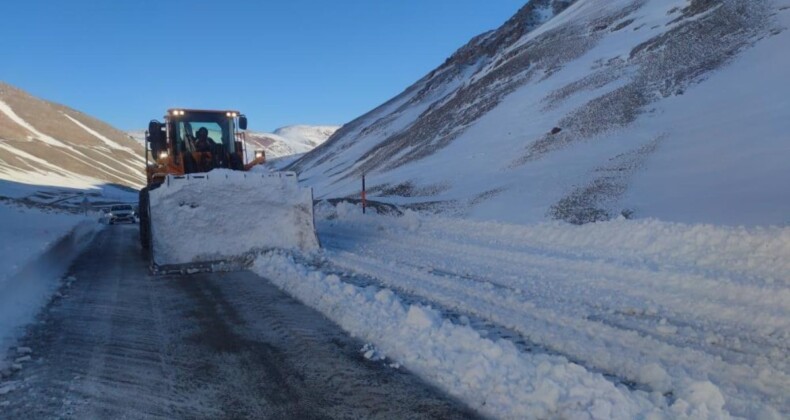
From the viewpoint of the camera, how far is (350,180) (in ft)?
148

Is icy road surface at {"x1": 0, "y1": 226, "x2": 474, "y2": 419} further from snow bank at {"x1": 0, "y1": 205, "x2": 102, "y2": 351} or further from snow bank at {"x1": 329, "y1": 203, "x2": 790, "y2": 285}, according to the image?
snow bank at {"x1": 329, "y1": 203, "x2": 790, "y2": 285}

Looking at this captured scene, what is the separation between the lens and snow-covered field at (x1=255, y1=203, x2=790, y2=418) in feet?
13.5

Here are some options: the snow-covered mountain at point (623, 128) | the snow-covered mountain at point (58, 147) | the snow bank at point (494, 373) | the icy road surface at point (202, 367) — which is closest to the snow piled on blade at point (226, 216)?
the icy road surface at point (202, 367)

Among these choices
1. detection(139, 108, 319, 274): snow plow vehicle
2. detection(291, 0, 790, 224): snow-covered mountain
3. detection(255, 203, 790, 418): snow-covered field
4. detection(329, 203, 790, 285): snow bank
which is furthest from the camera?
detection(291, 0, 790, 224): snow-covered mountain

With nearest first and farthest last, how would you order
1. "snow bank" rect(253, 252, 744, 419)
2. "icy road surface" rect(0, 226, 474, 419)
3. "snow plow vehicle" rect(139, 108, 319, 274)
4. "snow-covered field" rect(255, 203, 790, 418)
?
"snow bank" rect(253, 252, 744, 419)
"snow-covered field" rect(255, 203, 790, 418)
"icy road surface" rect(0, 226, 474, 419)
"snow plow vehicle" rect(139, 108, 319, 274)

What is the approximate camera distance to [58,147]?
11825 centimetres

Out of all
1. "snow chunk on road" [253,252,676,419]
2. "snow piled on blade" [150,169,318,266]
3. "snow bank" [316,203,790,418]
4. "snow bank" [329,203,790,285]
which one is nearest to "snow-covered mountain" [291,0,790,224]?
"snow bank" [329,203,790,285]

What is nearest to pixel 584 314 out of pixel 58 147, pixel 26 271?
pixel 26 271

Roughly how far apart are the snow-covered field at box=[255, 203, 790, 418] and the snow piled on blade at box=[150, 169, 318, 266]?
0.68 m

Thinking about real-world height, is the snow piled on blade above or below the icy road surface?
above

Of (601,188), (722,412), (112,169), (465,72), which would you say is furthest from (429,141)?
(112,169)

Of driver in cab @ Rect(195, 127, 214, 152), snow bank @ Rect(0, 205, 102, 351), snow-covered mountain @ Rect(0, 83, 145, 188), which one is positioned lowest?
snow bank @ Rect(0, 205, 102, 351)

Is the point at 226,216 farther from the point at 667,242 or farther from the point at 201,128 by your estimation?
the point at 667,242

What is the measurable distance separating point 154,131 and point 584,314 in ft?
35.2
